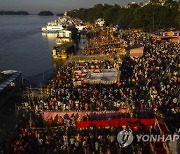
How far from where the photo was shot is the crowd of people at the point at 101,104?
17.0 meters

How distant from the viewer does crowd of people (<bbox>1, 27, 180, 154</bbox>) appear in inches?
669

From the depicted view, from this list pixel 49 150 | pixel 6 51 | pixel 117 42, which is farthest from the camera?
pixel 6 51

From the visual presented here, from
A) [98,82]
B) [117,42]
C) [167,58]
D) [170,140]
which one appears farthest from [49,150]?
[117,42]

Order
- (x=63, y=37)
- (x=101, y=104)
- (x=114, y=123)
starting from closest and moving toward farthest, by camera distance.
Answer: (x=114, y=123) → (x=101, y=104) → (x=63, y=37)

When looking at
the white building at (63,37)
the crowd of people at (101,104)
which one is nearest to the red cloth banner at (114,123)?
the crowd of people at (101,104)

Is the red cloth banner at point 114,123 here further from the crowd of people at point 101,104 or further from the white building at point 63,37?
the white building at point 63,37

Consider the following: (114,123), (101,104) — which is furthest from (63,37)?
(114,123)

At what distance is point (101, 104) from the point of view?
2222 centimetres

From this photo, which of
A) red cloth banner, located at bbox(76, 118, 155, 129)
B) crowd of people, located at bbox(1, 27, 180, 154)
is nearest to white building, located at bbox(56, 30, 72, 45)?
crowd of people, located at bbox(1, 27, 180, 154)

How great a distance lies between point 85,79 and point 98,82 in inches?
49.7

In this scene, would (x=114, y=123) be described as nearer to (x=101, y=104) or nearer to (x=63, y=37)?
(x=101, y=104)

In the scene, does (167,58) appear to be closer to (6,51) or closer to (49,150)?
(49,150)

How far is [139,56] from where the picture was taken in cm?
3794

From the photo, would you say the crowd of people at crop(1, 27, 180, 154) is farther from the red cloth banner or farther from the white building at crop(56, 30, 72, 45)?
the white building at crop(56, 30, 72, 45)
